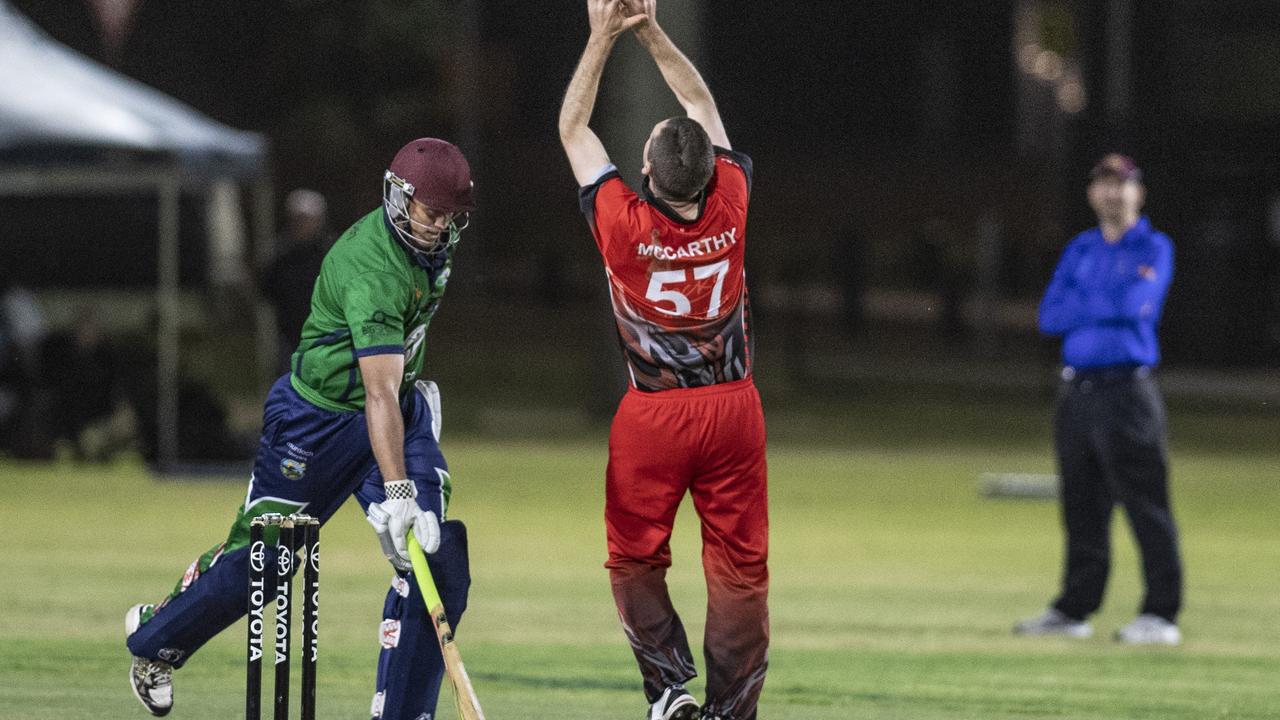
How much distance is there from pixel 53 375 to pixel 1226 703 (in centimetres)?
1246

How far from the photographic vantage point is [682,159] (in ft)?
25.0

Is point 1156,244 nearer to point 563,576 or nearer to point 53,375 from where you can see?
point 563,576

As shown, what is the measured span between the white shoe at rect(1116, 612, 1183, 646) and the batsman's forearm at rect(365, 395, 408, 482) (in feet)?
17.7

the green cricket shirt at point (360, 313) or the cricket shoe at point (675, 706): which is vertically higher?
the green cricket shirt at point (360, 313)

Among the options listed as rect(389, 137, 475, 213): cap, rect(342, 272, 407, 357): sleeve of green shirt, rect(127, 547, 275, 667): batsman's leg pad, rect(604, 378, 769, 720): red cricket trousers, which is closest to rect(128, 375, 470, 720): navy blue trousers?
rect(127, 547, 275, 667): batsman's leg pad

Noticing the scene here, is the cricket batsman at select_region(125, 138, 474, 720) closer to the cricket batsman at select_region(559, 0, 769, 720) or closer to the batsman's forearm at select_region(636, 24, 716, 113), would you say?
the cricket batsman at select_region(559, 0, 769, 720)

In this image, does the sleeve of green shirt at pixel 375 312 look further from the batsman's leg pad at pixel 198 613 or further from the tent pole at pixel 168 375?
the tent pole at pixel 168 375

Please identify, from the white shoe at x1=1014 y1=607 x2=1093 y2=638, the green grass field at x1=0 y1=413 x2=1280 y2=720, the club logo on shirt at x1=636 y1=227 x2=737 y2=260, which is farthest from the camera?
the white shoe at x1=1014 y1=607 x2=1093 y2=638

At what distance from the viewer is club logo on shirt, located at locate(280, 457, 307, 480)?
795cm

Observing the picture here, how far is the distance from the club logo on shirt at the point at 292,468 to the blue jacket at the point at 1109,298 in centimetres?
471

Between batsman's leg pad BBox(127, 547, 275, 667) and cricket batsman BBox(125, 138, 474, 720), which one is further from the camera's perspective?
batsman's leg pad BBox(127, 547, 275, 667)

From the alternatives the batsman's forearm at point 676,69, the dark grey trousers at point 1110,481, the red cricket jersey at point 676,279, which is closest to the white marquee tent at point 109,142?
the dark grey trousers at point 1110,481

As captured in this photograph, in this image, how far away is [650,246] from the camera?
7.74 metres

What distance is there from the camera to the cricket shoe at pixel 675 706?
7.88 m
